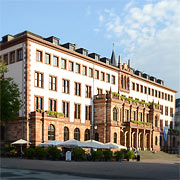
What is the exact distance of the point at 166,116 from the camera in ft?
290

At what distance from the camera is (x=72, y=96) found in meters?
54.3

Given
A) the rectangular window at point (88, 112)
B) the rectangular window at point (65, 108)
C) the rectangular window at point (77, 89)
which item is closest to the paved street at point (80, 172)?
the rectangular window at point (65, 108)

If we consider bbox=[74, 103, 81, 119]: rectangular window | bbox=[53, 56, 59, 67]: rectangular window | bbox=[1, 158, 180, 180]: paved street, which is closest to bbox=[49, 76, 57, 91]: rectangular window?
bbox=[53, 56, 59, 67]: rectangular window

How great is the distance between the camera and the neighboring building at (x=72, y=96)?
46938 mm

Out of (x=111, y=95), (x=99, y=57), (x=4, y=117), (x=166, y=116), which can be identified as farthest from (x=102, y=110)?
(x=166, y=116)

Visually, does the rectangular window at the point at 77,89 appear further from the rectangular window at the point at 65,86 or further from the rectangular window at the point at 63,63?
the rectangular window at the point at 63,63

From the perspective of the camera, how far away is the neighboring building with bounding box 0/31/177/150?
46.9 meters

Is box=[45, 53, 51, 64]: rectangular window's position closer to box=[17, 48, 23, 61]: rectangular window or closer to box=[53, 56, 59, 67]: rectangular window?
box=[53, 56, 59, 67]: rectangular window

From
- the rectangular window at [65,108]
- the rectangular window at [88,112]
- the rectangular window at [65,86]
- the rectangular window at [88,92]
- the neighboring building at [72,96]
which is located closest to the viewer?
the neighboring building at [72,96]

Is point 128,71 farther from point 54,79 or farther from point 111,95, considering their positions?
point 54,79

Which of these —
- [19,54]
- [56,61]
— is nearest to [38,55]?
[19,54]

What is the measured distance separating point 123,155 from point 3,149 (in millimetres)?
17323

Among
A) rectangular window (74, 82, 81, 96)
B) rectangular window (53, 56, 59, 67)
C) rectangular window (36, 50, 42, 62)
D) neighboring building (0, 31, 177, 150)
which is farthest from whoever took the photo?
rectangular window (74, 82, 81, 96)

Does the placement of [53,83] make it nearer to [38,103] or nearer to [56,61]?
[56,61]
